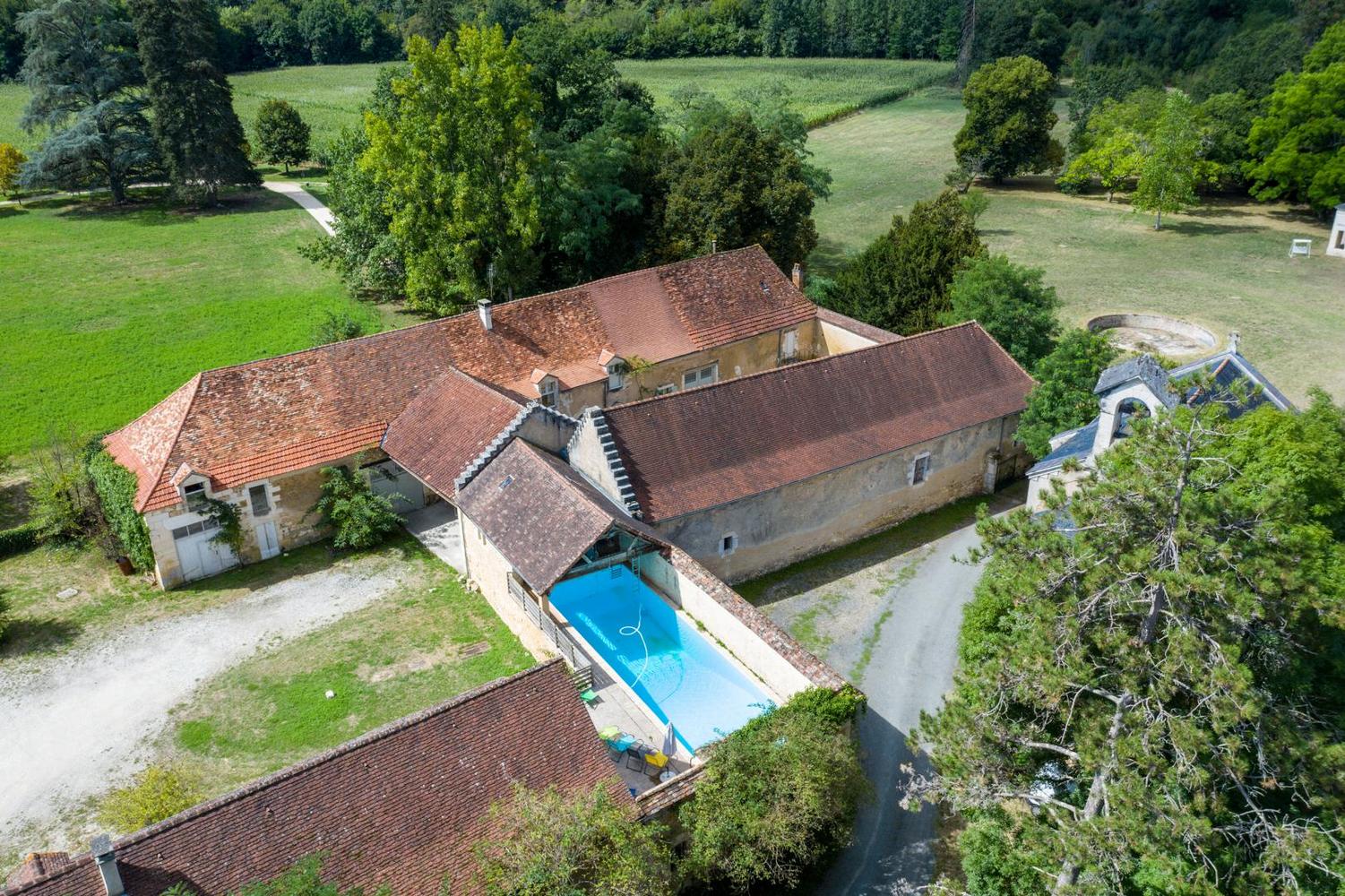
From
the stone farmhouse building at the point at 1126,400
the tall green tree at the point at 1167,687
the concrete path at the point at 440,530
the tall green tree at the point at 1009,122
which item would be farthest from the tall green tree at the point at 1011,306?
the tall green tree at the point at 1009,122

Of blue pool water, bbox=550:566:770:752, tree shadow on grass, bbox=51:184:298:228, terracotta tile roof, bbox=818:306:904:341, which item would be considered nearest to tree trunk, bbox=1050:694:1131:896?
blue pool water, bbox=550:566:770:752

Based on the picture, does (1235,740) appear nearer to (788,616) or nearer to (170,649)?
(788,616)

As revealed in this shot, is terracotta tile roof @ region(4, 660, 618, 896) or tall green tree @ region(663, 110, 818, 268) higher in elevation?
tall green tree @ region(663, 110, 818, 268)

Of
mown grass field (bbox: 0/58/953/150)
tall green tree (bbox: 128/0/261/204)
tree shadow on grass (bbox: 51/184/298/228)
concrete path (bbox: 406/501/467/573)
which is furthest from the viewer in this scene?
mown grass field (bbox: 0/58/953/150)

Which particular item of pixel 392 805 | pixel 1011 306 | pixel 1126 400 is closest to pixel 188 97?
pixel 1011 306

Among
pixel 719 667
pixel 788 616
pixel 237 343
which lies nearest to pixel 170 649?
pixel 719 667

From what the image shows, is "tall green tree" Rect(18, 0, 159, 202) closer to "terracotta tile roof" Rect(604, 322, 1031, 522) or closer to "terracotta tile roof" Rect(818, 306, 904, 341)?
"terracotta tile roof" Rect(818, 306, 904, 341)

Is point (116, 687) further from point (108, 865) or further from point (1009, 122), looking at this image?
point (1009, 122)
